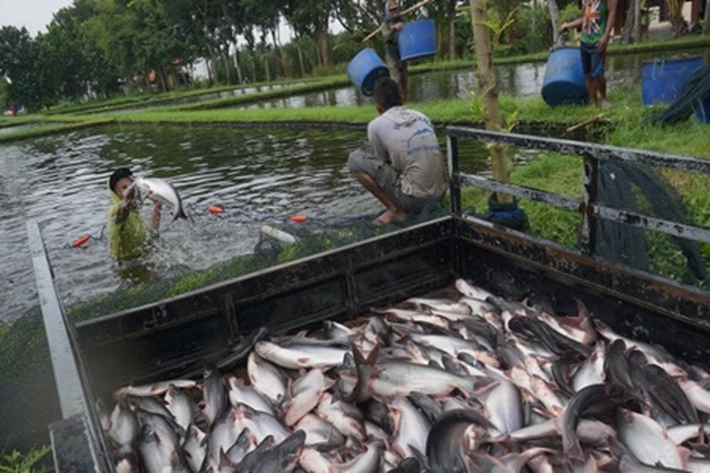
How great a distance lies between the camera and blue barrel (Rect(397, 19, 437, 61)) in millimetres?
11992

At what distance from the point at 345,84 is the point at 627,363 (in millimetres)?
32464

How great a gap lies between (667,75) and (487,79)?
20.9 feet

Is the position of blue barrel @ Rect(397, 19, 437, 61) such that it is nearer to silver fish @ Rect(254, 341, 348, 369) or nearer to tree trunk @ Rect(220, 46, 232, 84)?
silver fish @ Rect(254, 341, 348, 369)

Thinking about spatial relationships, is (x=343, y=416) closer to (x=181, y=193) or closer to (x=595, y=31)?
(x=181, y=193)

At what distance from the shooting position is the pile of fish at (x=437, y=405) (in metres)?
2.80

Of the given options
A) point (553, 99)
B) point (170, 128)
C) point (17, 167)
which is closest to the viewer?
point (553, 99)

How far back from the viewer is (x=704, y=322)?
333 cm

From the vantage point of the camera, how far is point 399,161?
6.46 meters

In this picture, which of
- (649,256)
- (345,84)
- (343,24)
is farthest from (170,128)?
(343,24)

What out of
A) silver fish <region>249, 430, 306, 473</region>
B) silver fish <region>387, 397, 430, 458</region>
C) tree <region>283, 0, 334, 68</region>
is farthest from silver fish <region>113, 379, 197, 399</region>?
tree <region>283, 0, 334, 68</region>

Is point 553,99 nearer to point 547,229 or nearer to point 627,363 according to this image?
point 547,229

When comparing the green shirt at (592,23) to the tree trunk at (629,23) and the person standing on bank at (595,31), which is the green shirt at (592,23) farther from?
the tree trunk at (629,23)

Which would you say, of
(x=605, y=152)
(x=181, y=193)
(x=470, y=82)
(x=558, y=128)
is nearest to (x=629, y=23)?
(x=470, y=82)

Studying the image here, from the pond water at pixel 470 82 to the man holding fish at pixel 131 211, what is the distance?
9.65 m
